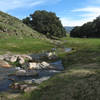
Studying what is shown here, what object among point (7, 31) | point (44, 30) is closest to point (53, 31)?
point (44, 30)

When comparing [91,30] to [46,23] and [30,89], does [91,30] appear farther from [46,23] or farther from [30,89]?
[30,89]

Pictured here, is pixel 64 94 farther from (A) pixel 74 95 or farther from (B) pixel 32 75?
(B) pixel 32 75

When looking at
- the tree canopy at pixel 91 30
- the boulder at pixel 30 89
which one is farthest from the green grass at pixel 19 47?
the tree canopy at pixel 91 30

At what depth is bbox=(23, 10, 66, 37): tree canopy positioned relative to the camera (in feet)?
420

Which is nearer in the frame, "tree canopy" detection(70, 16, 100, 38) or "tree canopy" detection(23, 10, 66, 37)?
"tree canopy" detection(23, 10, 66, 37)

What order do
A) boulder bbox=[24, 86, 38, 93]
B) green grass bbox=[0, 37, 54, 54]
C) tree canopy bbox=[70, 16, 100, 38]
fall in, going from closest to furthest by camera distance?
1. boulder bbox=[24, 86, 38, 93]
2. green grass bbox=[0, 37, 54, 54]
3. tree canopy bbox=[70, 16, 100, 38]

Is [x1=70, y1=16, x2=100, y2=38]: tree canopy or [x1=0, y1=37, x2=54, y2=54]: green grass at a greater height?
[x1=70, y1=16, x2=100, y2=38]: tree canopy

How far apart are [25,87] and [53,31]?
10979 cm

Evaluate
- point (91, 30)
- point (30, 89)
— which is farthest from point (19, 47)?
point (91, 30)

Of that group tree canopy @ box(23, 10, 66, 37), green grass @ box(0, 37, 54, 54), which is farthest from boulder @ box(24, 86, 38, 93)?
tree canopy @ box(23, 10, 66, 37)

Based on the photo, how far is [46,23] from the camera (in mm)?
133125

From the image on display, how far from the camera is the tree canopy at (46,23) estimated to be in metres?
128

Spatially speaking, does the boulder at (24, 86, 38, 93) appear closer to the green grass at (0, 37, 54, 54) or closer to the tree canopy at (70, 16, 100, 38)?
the green grass at (0, 37, 54, 54)

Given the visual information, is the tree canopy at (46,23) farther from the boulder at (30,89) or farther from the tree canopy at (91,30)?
the boulder at (30,89)
